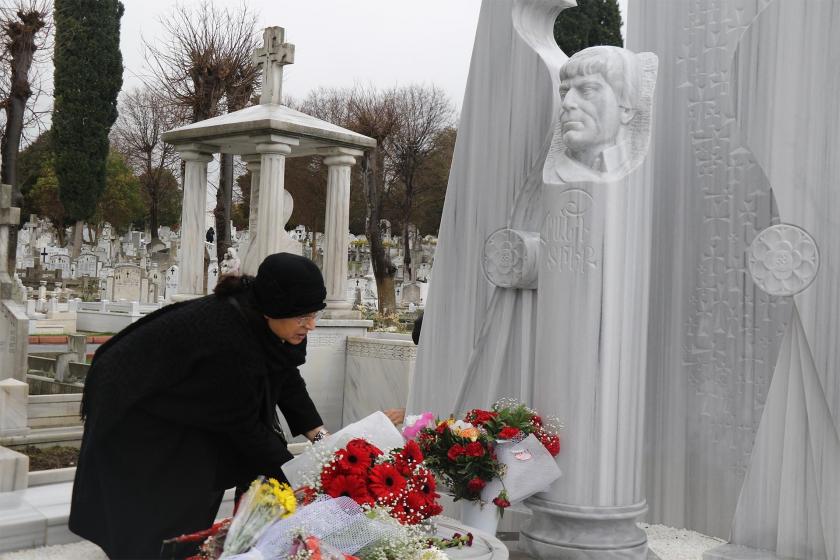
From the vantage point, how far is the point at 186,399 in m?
2.94

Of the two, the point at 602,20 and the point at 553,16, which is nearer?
the point at 553,16

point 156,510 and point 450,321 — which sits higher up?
point 450,321

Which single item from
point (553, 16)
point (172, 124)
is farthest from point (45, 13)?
point (553, 16)

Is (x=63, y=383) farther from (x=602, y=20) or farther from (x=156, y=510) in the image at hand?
(x=602, y=20)

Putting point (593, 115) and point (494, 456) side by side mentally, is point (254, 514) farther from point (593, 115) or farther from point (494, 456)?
point (593, 115)

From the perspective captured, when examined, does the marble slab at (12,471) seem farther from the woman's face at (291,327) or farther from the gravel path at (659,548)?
the woman's face at (291,327)

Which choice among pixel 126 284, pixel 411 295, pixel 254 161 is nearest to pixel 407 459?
pixel 254 161

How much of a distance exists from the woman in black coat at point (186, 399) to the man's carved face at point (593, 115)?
69.0 inches

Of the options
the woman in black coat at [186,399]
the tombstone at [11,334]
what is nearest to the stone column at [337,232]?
the tombstone at [11,334]

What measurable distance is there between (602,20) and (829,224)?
65.5 ft

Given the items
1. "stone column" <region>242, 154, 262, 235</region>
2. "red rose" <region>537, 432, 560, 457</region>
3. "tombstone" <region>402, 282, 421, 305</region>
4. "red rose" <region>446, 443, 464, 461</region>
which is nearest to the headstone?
"red rose" <region>537, 432, 560, 457</region>

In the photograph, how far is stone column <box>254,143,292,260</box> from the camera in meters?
10.1

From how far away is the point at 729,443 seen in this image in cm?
442

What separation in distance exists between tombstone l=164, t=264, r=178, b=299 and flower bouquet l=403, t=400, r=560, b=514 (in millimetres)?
21162
